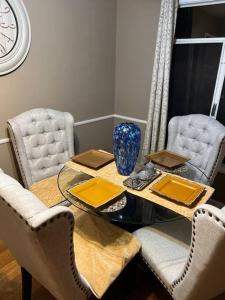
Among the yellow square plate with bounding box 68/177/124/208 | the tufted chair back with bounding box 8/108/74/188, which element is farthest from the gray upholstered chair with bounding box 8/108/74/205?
the yellow square plate with bounding box 68/177/124/208

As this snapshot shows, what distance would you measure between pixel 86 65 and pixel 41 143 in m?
1.06

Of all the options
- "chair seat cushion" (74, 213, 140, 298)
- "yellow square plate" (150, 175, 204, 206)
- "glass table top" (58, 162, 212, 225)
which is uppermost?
"yellow square plate" (150, 175, 204, 206)

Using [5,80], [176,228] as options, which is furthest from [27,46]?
[176,228]

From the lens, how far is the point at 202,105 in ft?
8.10

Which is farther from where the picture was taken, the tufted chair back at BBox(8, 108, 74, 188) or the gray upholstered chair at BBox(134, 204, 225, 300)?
the tufted chair back at BBox(8, 108, 74, 188)

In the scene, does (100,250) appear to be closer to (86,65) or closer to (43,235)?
(43,235)

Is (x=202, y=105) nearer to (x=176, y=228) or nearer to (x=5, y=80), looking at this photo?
(x=176, y=228)

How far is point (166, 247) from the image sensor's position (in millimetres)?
1353

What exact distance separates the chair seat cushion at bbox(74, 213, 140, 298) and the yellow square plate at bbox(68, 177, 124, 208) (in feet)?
0.87

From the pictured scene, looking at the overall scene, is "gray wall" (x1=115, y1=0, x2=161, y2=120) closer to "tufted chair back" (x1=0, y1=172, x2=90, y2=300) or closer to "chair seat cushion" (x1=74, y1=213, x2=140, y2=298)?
"chair seat cushion" (x1=74, y1=213, x2=140, y2=298)

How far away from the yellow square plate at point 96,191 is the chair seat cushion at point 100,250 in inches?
10.5

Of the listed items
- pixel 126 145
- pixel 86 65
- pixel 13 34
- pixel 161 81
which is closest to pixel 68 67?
pixel 86 65

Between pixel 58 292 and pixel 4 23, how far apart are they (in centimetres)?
195

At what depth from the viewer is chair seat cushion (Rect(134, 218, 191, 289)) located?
1.22 meters
